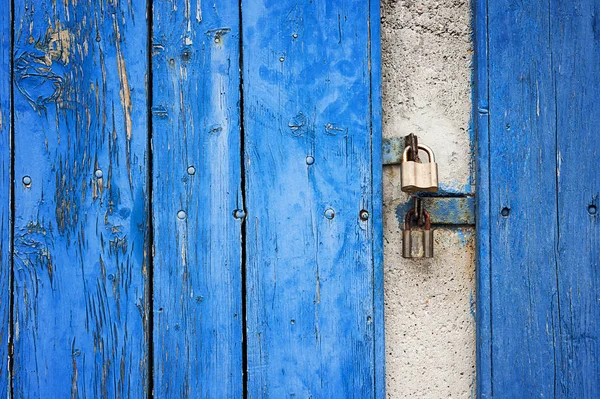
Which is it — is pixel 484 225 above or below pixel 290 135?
below

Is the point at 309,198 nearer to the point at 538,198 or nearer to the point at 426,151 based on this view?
the point at 426,151

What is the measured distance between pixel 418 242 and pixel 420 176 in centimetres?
13

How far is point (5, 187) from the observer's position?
3.52 ft

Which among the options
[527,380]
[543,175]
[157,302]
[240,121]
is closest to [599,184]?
[543,175]

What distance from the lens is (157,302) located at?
1068mm

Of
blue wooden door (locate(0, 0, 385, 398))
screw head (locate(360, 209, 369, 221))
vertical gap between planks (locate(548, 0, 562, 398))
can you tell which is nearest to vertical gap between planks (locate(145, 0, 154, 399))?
blue wooden door (locate(0, 0, 385, 398))

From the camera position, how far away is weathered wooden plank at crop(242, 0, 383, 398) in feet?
3.48

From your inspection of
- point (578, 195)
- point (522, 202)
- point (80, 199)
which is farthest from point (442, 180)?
point (80, 199)

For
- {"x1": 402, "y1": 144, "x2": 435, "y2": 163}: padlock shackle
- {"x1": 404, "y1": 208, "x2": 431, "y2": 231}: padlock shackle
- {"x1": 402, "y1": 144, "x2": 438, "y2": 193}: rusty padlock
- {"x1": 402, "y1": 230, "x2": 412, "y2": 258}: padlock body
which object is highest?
{"x1": 402, "y1": 144, "x2": 435, "y2": 163}: padlock shackle

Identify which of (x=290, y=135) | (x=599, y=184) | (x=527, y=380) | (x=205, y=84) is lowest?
(x=527, y=380)

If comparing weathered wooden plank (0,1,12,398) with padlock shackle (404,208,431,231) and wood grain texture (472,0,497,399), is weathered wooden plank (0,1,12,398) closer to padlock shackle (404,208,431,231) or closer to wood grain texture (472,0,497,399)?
padlock shackle (404,208,431,231)

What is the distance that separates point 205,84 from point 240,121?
11 centimetres

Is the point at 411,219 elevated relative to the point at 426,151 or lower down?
lower down

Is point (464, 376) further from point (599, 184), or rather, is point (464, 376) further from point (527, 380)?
point (599, 184)
